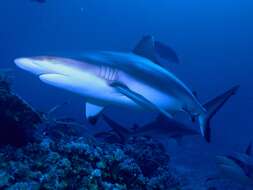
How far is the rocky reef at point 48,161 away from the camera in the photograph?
12.8 ft

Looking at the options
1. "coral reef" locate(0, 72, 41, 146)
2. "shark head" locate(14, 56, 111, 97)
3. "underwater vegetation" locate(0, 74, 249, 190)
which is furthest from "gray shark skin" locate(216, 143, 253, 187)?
"coral reef" locate(0, 72, 41, 146)

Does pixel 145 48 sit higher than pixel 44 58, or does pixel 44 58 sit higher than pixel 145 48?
pixel 145 48

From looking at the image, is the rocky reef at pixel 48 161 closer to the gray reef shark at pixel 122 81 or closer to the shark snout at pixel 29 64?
the gray reef shark at pixel 122 81

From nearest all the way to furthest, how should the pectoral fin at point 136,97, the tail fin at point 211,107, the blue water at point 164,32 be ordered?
1. the pectoral fin at point 136,97
2. the tail fin at point 211,107
3. the blue water at point 164,32

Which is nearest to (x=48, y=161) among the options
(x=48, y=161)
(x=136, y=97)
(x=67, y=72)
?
(x=48, y=161)

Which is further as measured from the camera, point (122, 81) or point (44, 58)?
point (122, 81)

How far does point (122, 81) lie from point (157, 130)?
3.08m

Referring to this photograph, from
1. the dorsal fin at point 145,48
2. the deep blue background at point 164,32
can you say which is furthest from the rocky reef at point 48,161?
the deep blue background at point 164,32

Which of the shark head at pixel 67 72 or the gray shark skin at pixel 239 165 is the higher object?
the shark head at pixel 67 72

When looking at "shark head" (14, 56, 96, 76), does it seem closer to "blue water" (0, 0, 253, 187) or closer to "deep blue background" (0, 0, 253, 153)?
"blue water" (0, 0, 253, 187)

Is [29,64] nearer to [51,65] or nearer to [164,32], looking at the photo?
[51,65]

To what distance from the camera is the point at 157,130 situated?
8016mm

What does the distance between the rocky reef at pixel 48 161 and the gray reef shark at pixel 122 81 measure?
33.2 inches

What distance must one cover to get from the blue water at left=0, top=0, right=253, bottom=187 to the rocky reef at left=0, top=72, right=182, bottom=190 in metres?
46.1
